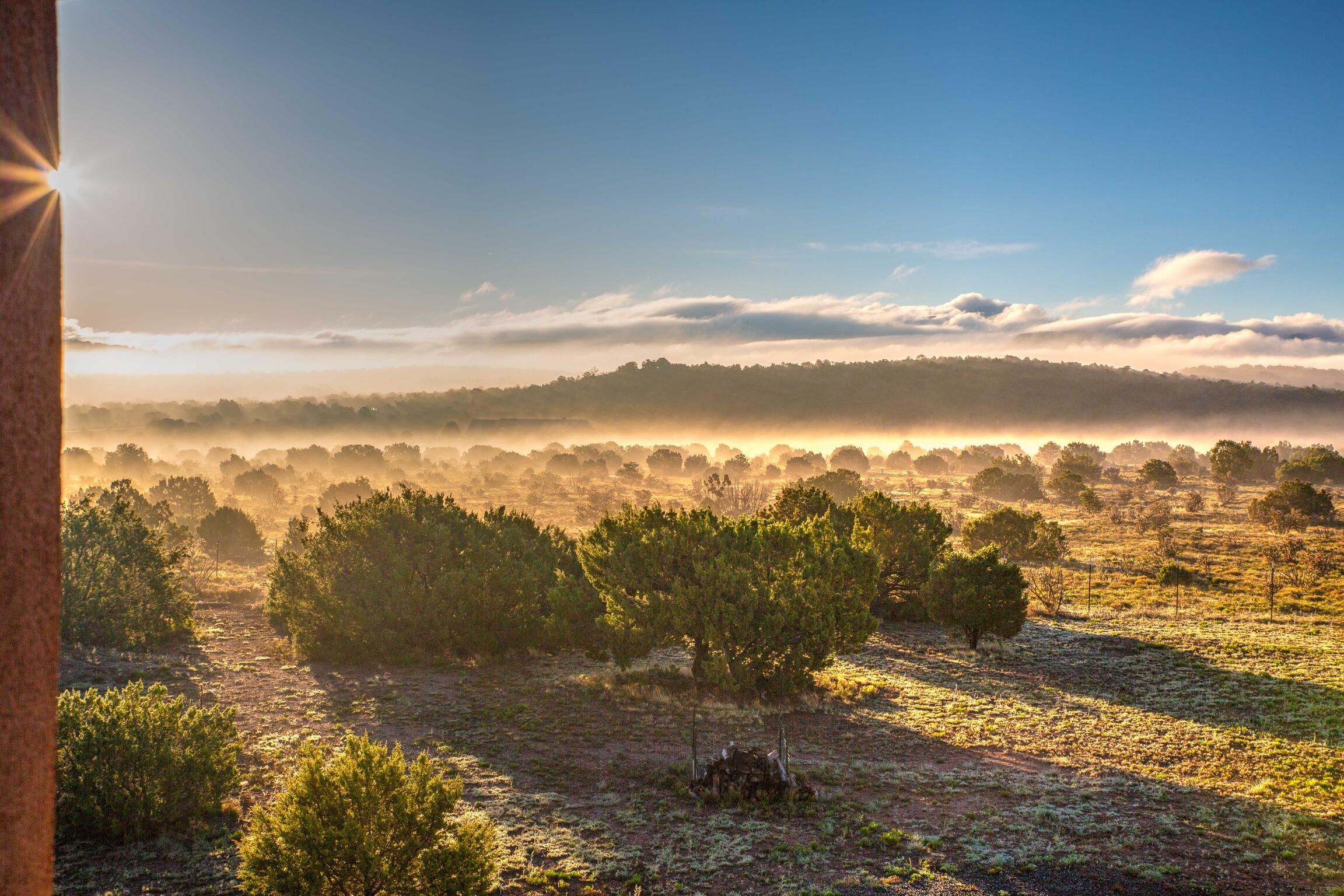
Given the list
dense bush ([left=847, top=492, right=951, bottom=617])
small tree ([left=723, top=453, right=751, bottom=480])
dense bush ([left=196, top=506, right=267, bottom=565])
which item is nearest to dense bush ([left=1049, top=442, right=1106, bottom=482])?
small tree ([left=723, top=453, right=751, bottom=480])

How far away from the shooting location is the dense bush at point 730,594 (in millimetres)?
29406

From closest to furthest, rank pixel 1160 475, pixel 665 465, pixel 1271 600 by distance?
1. pixel 1271 600
2. pixel 1160 475
3. pixel 665 465

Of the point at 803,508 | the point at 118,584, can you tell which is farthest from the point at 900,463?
the point at 118,584

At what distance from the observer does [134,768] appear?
16938mm

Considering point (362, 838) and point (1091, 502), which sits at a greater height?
point (362, 838)

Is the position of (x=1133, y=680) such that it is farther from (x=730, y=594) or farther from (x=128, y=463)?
(x=128, y=463)

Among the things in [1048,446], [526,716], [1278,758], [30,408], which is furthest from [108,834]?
[1048,446]

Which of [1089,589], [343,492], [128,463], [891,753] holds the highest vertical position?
[128,463]

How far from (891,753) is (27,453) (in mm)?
26616

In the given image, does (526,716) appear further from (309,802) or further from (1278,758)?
(1278,758)

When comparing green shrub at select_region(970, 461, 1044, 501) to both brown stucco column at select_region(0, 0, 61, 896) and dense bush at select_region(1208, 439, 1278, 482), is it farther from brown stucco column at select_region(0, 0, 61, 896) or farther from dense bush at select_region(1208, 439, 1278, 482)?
brown stucco column at select_region(0, 0, 61, 896)

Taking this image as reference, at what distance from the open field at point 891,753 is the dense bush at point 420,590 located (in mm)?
1444

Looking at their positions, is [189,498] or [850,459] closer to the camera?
[189,498]

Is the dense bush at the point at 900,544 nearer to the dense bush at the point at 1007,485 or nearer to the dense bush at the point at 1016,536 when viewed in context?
the dense bush at the point at 1016,536
